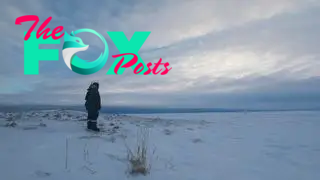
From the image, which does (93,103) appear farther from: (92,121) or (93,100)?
(92,121)

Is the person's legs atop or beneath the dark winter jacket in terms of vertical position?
beneath

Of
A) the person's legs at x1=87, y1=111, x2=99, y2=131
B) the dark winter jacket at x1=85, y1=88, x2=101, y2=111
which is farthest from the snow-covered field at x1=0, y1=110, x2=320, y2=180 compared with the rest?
the dark winter jacket at x1=85, y1=88, x2=101, y2=111

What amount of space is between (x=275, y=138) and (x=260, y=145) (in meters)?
1.72

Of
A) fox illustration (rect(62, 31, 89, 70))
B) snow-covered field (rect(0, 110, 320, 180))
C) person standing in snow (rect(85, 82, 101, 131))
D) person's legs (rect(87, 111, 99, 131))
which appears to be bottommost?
snow-covered field (rect(0, 110, 320, 180))

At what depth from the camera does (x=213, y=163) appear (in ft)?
19.6

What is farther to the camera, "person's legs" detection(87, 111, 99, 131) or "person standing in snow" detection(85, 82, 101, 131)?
"person standing in snow" detection(85, 82, 101, 131)

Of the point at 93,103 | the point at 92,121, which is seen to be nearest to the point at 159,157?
the point at 92,121

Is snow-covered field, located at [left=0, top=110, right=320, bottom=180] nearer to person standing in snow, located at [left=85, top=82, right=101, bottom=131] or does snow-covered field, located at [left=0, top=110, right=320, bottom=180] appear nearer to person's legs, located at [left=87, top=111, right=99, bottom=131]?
person's legs, located at [left=87, top=111, right=99, bottom=131]

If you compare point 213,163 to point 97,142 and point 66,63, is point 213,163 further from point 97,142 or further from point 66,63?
point 66,63

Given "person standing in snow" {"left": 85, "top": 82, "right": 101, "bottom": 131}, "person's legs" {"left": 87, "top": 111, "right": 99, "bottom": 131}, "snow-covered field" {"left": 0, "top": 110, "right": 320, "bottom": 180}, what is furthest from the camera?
"person standing in snow" {"left": 85, "top": 82, "right": 101, "bottom": 131}

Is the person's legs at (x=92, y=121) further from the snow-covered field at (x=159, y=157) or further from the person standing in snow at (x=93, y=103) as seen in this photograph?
the snow-covered field at (x=159, y=157)

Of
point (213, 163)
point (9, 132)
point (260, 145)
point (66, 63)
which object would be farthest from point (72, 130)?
point (260, 145)

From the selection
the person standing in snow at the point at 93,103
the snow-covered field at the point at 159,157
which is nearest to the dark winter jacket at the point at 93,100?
the person standing in snow at the point at 93,103

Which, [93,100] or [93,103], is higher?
[93,100]
